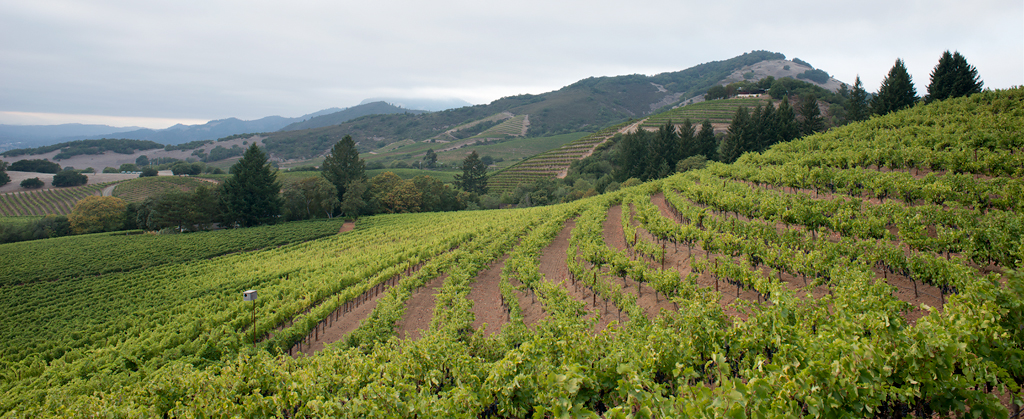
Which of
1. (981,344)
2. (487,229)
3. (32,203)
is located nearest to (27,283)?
(487,229)

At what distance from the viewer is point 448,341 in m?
8.76

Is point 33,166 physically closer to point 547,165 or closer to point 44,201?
point 44,201

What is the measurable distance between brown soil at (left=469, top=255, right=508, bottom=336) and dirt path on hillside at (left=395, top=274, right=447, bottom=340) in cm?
193

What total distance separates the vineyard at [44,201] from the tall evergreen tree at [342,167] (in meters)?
43.5

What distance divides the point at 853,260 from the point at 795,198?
5.48 meters

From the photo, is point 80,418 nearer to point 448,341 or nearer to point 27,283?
point 448,341

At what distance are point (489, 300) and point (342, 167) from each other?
178ft

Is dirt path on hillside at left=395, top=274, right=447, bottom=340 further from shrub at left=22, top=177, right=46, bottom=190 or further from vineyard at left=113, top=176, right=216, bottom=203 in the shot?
shrub at left=22, top=177, right=46, bottom=190

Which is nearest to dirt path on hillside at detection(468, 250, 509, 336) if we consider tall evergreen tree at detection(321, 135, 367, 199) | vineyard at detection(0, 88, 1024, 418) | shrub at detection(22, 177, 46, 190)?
vineyard at detection(0, 88, 1024, 418)

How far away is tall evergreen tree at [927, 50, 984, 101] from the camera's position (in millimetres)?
36969

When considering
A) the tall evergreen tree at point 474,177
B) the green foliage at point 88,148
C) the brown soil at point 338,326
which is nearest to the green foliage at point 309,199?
the tall evergreen tree at point 474,177

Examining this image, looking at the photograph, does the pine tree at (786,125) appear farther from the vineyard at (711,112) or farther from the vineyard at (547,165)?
the vineyard at (547,165)

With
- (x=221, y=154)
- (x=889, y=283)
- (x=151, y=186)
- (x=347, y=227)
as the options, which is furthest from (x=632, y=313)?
(x=221, y=154)

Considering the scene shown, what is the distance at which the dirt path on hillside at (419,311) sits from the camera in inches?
613
